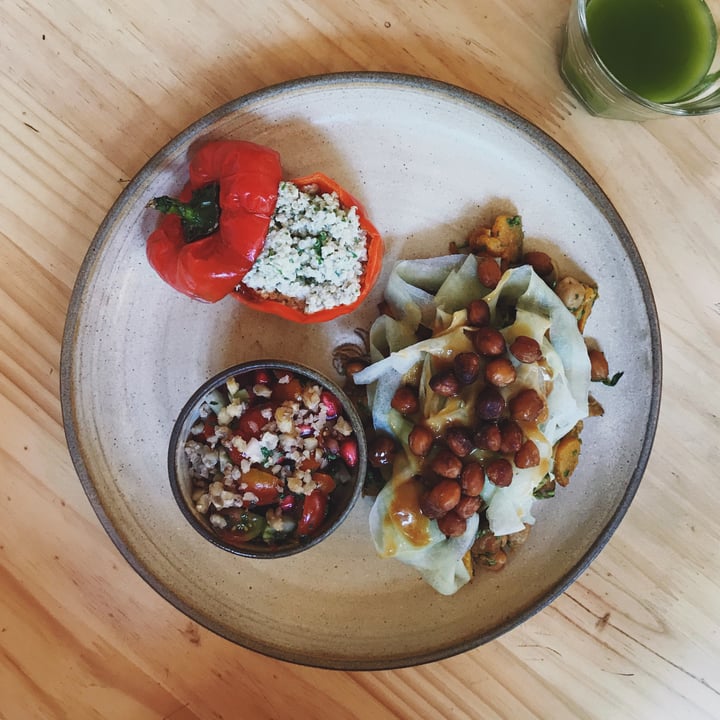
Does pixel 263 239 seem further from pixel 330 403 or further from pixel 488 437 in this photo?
pixel 488 437

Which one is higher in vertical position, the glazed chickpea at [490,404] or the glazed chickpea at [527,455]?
the glazed chickpea at [490,404]

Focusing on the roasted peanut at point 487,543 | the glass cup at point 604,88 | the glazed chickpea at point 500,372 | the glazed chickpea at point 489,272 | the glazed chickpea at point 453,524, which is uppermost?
the glass cup at point 604,88

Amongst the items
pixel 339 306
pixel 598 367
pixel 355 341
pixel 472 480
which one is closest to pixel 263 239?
pixel 339 306

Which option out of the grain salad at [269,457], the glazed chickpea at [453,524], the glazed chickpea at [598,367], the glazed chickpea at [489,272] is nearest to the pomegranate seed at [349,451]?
the grain salad at [269,457]

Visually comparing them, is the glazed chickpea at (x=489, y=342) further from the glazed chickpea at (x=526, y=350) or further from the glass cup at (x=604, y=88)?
the glass cup at (x=604, y=88)

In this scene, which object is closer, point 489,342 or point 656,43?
point 489,342

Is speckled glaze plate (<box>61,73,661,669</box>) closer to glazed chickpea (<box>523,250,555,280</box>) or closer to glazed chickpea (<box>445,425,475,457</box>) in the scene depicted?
glazed chickpea (<box>523,250,555,280</box>)
